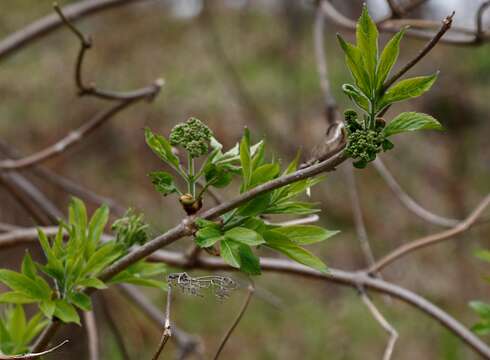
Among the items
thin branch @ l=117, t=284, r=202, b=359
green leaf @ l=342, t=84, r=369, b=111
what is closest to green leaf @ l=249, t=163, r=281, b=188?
green leaf @ l=342, t=84, r=369, b=111

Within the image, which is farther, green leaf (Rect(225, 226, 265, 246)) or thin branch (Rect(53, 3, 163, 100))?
thin branch (Rect(53, 3, 163, 100))

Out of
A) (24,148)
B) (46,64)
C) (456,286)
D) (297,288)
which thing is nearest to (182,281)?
(297,288)

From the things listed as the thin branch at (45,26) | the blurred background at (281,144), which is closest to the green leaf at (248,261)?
the thin branch at (45,26)

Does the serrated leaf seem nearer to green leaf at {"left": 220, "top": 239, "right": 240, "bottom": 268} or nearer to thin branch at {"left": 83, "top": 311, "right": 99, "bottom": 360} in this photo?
green leaf at {"left": 220, "top": 239, "right": 240, "bottom": 268}

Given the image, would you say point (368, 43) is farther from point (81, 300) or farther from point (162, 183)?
point (81, 300)

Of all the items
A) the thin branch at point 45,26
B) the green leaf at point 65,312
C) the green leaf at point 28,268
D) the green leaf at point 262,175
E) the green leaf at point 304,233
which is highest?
the thin branch at point 45,26

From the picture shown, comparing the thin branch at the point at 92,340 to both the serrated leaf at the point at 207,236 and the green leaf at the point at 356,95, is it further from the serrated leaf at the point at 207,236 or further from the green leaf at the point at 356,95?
the green leaf at the point at 356,95
